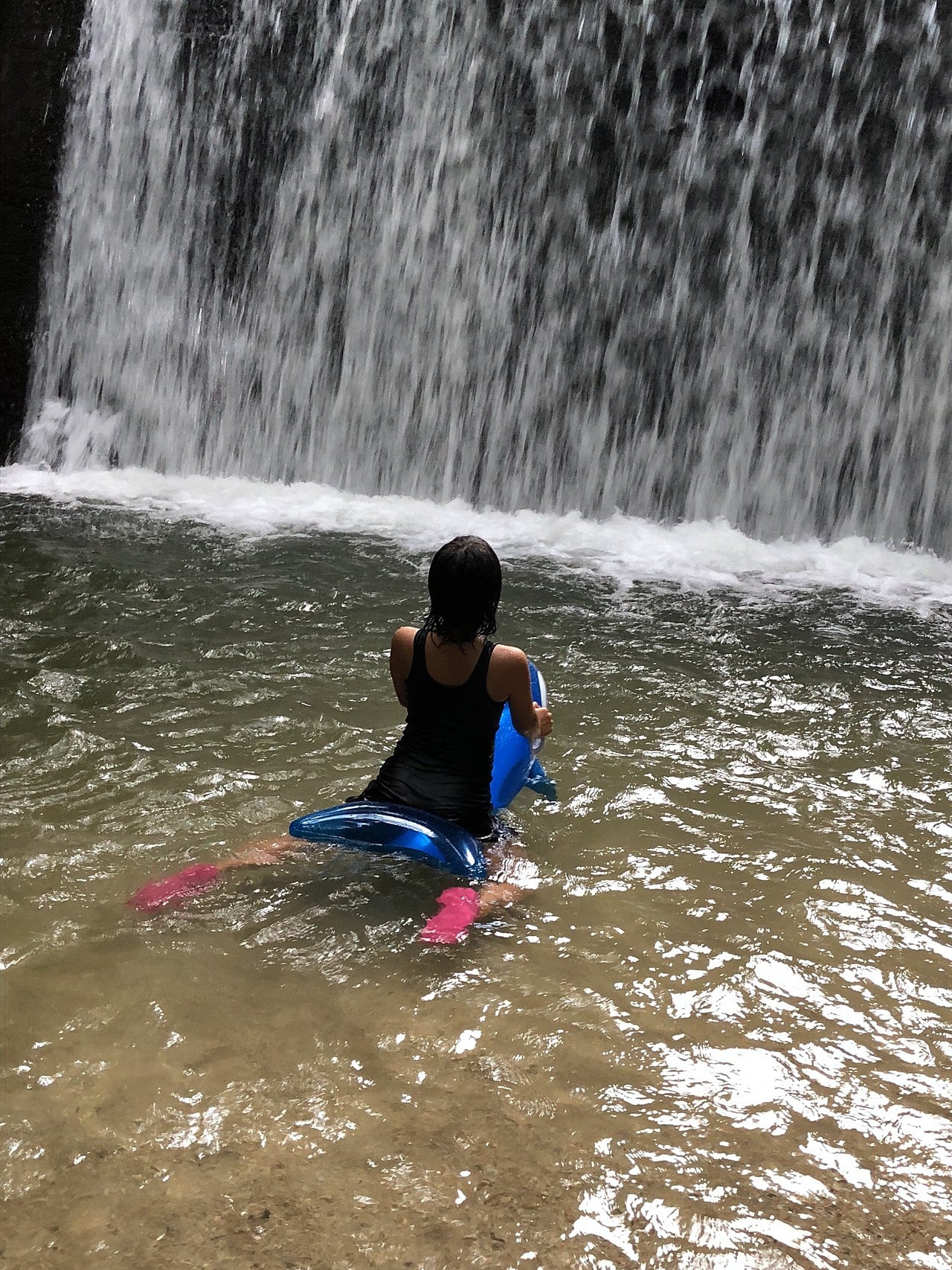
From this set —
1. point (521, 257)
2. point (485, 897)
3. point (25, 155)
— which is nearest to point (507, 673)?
point (485, 897)

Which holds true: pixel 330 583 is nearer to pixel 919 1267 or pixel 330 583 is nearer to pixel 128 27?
pixel 919 1267

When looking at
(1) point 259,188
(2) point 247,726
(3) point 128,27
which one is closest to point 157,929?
(2) point 247,726

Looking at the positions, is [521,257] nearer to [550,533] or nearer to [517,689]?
[550,533]

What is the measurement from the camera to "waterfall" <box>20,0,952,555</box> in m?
10.5

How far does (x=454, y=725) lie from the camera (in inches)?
133

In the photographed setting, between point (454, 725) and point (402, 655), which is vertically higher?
point (402, 655)

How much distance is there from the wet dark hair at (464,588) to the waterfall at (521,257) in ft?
26.8

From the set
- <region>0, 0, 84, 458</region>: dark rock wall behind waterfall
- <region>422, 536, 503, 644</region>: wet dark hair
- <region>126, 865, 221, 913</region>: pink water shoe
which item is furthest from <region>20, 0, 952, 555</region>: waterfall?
<region>126, 865, 221, 913</region>: pink water shoe

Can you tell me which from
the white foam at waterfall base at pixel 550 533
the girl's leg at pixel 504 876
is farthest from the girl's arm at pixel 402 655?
the white foam at waterfall base at pixel 550 533

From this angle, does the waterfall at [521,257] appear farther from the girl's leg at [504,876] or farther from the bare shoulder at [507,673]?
the bare shoulder at [507,673]

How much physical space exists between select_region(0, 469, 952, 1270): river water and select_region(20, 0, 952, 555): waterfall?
5.39 metres

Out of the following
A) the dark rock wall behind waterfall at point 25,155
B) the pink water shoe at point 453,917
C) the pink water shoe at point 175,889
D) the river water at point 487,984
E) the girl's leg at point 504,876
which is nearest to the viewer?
the river water at point 487,984

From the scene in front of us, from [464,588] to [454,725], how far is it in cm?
49

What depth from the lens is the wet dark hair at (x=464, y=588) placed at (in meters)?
3.05
